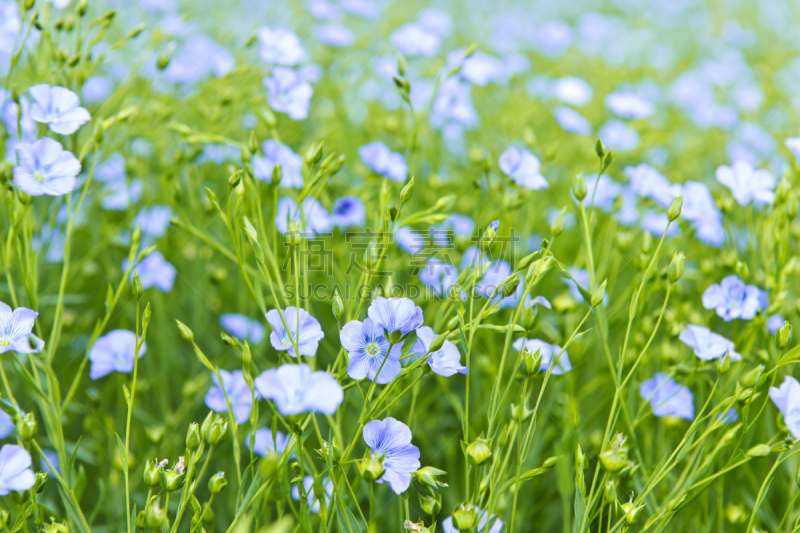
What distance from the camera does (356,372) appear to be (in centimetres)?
86

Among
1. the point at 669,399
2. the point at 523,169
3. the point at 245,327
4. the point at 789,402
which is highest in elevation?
the point at 523,169

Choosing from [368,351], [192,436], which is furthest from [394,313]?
[192,436]

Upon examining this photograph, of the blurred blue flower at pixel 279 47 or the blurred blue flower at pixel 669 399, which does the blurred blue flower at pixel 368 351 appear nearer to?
the blurred blue flower at pixel 669 399

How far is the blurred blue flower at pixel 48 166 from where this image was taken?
109 centimetres

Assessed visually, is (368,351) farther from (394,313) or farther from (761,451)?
(761,451)

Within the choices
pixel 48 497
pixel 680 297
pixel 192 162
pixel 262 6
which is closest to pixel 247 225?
pixel 192 162

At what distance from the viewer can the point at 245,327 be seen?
146cm

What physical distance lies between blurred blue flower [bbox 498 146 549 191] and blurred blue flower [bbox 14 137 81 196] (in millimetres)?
907

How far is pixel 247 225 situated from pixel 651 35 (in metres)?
3.97

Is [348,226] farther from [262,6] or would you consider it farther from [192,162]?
[262,6]

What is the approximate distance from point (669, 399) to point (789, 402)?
0.65ft

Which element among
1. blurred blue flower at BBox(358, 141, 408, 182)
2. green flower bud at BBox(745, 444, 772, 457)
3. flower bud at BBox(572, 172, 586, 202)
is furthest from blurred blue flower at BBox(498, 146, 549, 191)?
green flower bud at BBox(745, 444, 772, 457)

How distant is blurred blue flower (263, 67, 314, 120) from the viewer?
152 cm

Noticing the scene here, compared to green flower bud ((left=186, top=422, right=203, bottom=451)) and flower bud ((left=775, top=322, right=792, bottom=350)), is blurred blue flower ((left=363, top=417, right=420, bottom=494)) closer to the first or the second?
green flower bud ((left=186, top=422, right=203, bottom=451))
